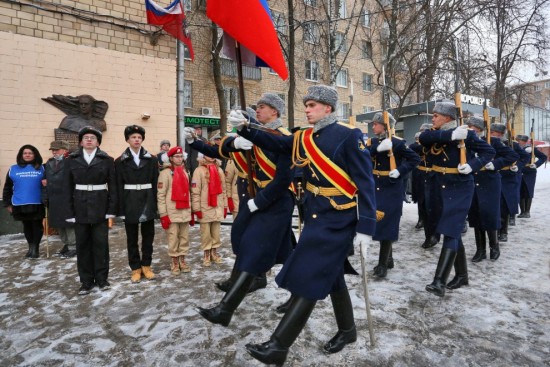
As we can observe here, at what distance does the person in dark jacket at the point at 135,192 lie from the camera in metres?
4.86

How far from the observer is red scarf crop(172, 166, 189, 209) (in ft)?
17.4

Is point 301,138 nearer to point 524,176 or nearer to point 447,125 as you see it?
point 447,125

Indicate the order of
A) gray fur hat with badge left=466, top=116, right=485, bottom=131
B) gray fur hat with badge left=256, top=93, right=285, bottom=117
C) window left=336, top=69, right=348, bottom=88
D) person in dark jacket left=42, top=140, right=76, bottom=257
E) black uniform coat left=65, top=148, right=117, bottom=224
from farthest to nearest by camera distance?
1. window left=336, top=69, right=348, bottom=88
2. person in dark jacket left=42, top=140, right=76, bottom=257
3. gray fur hat with badge left=466, top=116, right=485, bottom=131
4. black uniform coat left=65, top=148, right=117, bottom=224
5. gray fur hat with badge left=256, top=93, right=285, bottom=117

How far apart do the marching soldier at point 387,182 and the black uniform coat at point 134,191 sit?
3057 millimetres

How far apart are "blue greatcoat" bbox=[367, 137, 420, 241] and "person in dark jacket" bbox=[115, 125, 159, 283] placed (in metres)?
3.06

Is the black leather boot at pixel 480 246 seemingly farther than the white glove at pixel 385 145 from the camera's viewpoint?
Yes

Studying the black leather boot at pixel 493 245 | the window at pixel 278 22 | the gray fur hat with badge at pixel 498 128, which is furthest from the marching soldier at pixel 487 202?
the window at pixel 278 22

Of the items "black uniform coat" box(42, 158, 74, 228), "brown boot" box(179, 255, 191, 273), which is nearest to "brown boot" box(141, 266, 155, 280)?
"brown boot" box(179, 255, 191, 273)

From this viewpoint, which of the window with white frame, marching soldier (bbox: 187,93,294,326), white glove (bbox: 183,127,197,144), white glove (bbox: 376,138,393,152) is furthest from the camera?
the window with white frame

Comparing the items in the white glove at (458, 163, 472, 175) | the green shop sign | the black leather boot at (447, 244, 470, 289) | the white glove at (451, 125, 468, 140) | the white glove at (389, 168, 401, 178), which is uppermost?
the green shop sign

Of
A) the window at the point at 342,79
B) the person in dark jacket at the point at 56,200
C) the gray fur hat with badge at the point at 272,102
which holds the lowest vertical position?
the person in dark jacket at the point at 56,200

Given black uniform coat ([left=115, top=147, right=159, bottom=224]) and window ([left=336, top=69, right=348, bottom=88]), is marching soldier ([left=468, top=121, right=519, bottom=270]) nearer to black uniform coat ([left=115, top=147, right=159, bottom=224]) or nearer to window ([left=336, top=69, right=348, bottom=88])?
black uniform coat ([left=115, top=147, right=159, bottom=224])

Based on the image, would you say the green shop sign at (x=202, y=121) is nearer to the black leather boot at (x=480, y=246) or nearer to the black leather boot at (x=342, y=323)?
the black leather boot at (x=480, y=246)

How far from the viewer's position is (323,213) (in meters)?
2.76
